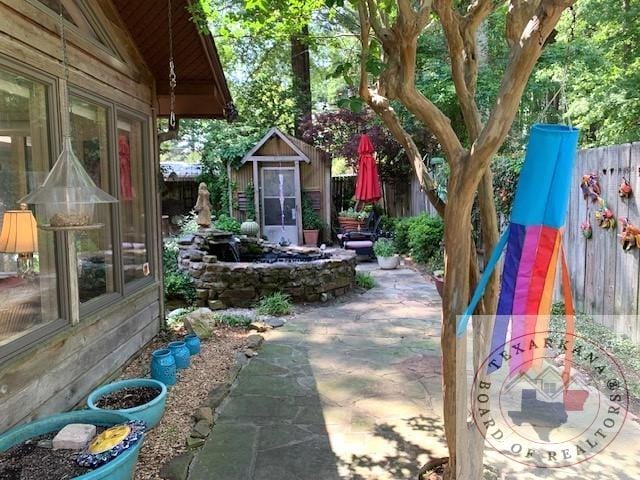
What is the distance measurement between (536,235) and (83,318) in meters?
2.98

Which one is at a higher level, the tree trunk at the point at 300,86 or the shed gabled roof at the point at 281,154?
the tree trunk at the point at 300,86

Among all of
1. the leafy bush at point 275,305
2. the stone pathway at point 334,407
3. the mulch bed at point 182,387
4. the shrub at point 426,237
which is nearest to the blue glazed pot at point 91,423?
the mulch bed at point 182,387

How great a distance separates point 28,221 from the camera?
110 inches

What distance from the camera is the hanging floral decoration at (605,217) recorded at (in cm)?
416

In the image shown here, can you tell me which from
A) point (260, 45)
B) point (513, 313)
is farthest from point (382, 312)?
point (260, 45)

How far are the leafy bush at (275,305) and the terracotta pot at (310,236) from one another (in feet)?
17.9

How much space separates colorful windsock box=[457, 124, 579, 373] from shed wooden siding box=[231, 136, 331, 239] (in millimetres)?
10387

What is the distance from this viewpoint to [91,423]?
8.91 feet

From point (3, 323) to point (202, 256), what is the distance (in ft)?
13.9

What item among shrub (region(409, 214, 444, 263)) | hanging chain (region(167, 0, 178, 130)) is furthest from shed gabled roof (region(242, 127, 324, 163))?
hanging chain (region(167, 0, 178, 130))

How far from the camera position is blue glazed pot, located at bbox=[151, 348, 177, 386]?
3855 millimetres

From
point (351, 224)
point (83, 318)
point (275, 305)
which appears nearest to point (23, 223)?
point (83, 318)

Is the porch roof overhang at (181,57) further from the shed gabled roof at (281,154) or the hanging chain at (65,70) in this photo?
the shed gabled roof at (281,154)

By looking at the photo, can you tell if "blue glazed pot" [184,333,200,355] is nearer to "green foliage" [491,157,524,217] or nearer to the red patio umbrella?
"green foliage" [491,157,524,217]
